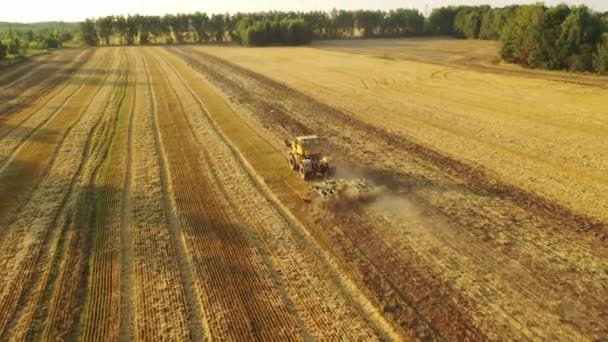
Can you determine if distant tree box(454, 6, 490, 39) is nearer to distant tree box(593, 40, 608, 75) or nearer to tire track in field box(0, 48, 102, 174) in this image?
distant tree box(593, 40, 608, 75)

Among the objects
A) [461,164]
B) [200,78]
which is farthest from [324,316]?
[200,78]

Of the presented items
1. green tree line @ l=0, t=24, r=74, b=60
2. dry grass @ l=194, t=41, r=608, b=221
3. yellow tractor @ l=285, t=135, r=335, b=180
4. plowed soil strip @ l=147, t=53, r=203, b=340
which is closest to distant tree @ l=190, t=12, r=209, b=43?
green tree line @ l=0, t=24, r=74, b=60

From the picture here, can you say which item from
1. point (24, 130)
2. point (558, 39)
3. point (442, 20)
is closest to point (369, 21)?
point (442, 20)

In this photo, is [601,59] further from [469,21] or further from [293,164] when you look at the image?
[469,21]

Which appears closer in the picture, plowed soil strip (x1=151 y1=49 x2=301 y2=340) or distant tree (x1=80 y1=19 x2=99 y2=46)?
plowed soil strip (x1=151 y1=49 x2=301 y2=340)

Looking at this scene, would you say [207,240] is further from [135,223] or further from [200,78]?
[200,78]

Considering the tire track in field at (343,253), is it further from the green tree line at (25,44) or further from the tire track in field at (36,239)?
the green tree line at (25,44)
